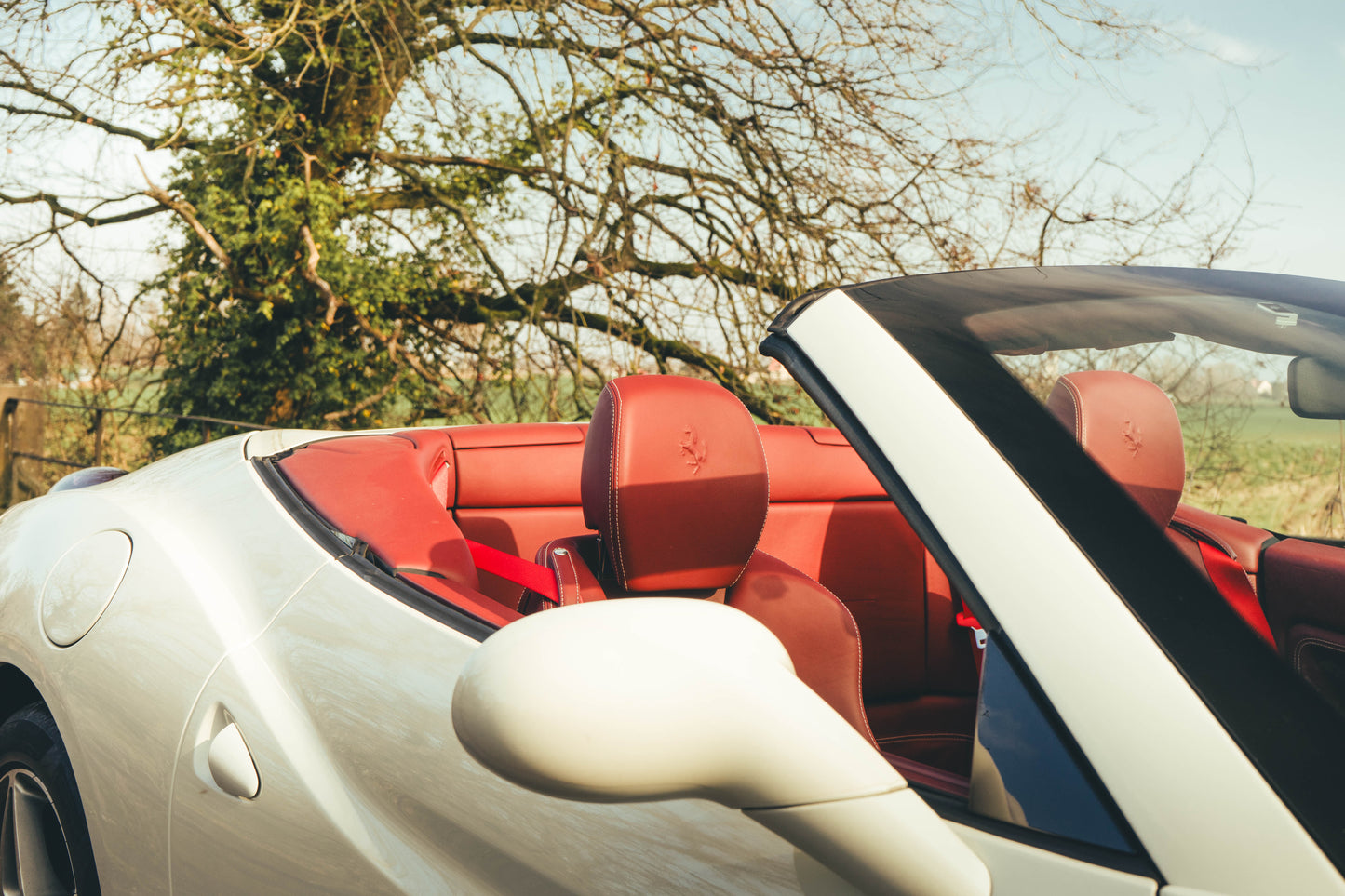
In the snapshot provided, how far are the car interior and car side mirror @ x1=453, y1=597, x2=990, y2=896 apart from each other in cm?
14

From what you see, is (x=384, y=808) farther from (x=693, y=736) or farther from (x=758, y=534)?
(x=758, y=534)

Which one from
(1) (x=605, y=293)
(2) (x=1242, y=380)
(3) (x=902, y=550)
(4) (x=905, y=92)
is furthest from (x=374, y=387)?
(2) (x=1242, y=380)

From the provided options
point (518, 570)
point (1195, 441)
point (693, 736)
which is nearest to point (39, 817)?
point (518, 570)

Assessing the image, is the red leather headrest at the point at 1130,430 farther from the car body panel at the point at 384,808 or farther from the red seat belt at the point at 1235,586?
the car body panel at the point at 384,808

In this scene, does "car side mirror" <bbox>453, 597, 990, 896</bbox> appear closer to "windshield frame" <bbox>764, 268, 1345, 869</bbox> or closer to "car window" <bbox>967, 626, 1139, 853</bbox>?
"car window" <bbox>967, 626, 1139, 853</bbox>

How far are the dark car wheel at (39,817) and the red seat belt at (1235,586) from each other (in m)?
1.81

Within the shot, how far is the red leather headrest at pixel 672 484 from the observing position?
1.85 m

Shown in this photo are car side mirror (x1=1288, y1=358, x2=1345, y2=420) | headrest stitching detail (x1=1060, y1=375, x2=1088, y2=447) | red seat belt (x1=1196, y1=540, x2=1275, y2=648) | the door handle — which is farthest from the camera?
the door handle

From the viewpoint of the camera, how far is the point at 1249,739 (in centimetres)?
81

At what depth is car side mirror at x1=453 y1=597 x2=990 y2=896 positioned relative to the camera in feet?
2.72

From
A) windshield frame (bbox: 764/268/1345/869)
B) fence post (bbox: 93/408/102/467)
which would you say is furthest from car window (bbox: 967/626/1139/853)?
fence post (bbox: 93/408/102/467)

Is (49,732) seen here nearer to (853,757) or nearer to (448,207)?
(853,757)

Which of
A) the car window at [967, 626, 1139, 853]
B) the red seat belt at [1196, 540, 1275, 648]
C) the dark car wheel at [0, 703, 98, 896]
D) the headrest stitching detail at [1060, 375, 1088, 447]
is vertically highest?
the headrest stitching detail at [1060, 375, 1088, 447]

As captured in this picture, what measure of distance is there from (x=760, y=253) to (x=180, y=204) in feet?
15.6
